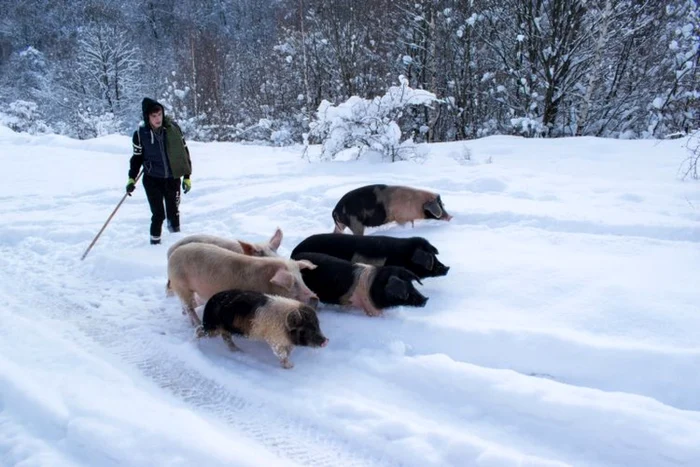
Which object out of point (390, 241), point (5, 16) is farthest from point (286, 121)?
point (5, 16)

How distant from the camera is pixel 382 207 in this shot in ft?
22.0

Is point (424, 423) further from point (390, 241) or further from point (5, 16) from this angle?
point (5, 16)

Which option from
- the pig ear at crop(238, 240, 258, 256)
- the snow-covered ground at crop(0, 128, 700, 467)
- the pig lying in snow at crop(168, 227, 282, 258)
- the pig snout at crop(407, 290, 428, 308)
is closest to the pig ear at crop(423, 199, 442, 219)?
the snow-covered ground at crop(0, 128, 700, 467)

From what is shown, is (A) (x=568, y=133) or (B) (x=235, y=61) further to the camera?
(B) (x=235, y=61)

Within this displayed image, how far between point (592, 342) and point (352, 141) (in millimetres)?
7927

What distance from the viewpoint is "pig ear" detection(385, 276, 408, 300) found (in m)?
4.27

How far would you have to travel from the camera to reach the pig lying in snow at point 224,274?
4.43 m

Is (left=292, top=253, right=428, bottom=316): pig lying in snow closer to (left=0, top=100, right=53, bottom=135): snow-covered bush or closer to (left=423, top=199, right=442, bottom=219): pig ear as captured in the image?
(left=423, top=199, right=442, bottom=219): pig ear

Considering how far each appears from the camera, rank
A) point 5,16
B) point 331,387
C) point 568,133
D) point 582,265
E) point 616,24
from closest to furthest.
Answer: point 331,387, point 582,265, point 616,24, point 568,133, point 5,16

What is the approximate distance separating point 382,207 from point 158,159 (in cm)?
317

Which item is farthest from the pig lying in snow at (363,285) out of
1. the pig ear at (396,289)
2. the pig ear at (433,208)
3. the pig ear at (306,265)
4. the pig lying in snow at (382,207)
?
the pig ear at (433,208)

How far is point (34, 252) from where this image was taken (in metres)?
6.77

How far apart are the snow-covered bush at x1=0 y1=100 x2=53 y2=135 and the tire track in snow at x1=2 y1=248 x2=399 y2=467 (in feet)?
71.0

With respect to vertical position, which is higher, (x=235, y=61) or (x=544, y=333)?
(x=235, y=61)
